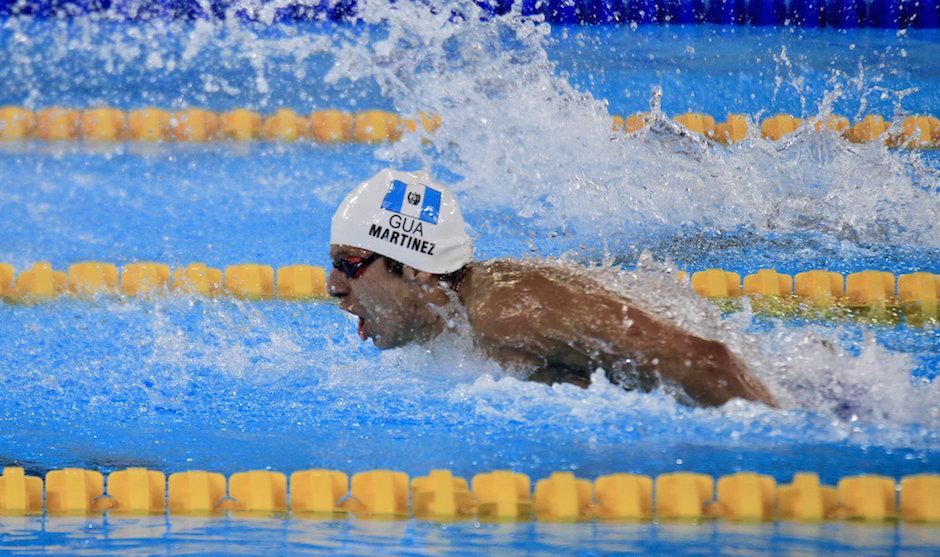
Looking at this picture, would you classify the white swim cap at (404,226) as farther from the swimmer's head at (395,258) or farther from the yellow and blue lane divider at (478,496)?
the yellow and blue lane divider at (478,496)

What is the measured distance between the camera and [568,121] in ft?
16.8

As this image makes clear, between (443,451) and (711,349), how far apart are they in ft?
2.19

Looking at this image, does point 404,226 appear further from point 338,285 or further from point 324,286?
point 324,286

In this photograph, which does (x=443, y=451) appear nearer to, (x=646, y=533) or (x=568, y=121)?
(x=646, y=533)

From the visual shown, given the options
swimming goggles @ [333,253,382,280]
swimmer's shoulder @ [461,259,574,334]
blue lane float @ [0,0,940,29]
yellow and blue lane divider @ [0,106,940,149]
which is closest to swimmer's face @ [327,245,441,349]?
swimming goggles @ [333,253,382,280]

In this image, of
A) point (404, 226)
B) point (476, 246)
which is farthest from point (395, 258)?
point (476, 246)

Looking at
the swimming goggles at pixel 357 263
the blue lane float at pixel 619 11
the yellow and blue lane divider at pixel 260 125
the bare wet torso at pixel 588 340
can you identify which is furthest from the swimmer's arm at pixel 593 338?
the blue lane float at pixel 619 11

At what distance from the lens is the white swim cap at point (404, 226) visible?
113 inches

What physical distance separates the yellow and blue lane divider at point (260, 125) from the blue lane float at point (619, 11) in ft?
5.60

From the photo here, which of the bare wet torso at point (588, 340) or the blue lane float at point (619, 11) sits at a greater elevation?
the blue lane float at point (619, 11)

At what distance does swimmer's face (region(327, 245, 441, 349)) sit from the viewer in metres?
2.89

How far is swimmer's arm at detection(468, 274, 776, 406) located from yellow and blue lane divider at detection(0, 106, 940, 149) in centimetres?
321

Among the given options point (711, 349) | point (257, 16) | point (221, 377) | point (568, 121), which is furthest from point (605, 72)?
point (711, 349)

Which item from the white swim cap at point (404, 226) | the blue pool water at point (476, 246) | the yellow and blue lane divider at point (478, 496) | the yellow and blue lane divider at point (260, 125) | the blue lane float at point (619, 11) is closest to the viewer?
the yellow and blue lane divider at point (478, 496)
